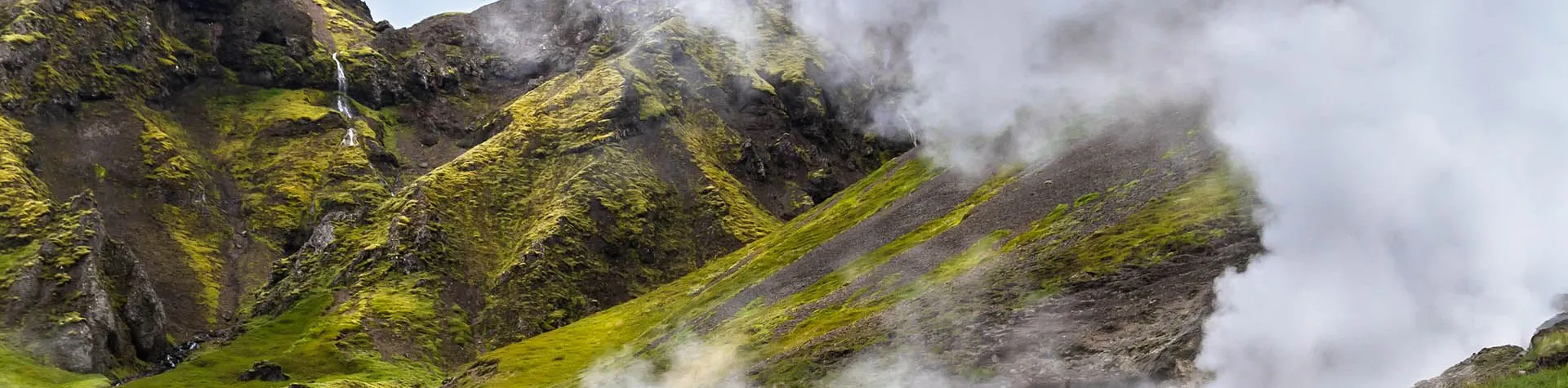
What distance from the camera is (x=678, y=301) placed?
120062 mm

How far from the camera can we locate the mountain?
62156 mm

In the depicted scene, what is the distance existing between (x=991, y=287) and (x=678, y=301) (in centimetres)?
5893

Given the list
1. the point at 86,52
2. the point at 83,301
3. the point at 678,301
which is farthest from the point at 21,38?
the point at 678,301

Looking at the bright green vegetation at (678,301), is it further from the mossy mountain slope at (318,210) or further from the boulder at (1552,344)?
the boulder at (1552,344)

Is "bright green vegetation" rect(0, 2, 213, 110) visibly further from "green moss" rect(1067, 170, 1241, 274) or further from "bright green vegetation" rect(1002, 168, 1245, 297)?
"green moss" rect(1067, 170, 1241, 274)

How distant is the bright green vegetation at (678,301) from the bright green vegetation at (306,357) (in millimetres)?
10963

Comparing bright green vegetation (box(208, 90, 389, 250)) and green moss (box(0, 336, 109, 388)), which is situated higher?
bright green vegetation (box(208, 90, 389, 250))

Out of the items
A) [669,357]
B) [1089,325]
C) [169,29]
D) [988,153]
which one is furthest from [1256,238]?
[169,29]

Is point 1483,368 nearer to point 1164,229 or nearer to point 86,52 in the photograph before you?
point 1164,229

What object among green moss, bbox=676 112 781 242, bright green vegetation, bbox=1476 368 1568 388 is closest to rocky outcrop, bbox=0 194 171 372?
green moss, bbox=676 112 781 242

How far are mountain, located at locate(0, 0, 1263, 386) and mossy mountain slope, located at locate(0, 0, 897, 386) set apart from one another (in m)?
0.45

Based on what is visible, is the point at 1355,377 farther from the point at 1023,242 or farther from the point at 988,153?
the point at 988,153

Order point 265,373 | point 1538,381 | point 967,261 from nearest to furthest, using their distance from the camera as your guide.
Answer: point 1538,381 → point 967,261 → point 265,373

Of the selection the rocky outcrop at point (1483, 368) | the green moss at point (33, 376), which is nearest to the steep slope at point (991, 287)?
the rocky outcrop at point (1483, 368)
